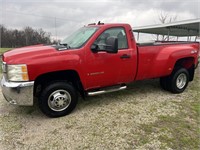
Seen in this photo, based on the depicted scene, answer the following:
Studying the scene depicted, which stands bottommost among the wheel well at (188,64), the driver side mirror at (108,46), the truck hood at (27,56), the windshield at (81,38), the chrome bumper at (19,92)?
the chrome bumper at (19,92)

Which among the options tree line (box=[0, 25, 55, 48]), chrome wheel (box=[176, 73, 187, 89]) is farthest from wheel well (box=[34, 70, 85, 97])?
tree line (box=[0, 25, 55, 48])

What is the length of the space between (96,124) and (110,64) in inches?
52.5

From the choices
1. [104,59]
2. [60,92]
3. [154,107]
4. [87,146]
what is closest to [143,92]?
[154,107]

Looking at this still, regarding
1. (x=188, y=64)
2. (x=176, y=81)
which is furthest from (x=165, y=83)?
(x=188, y=64)

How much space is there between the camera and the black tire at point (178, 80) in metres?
5.32

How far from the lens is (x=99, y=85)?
4266 millimetres

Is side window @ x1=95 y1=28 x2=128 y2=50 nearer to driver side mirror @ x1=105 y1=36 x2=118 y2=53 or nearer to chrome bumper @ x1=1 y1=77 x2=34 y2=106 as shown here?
driver side mirror @ x1=105 y1=36 x2=118 y2=53

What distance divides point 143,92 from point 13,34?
210 feet

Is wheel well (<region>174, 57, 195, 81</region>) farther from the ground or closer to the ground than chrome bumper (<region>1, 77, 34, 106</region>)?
farther from the ground

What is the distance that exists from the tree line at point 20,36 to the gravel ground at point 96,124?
5643 cm

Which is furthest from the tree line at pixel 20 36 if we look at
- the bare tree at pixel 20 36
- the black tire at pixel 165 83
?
the black tire at pixel 165 83

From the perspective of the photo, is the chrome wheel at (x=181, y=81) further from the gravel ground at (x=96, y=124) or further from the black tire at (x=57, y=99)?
the black tire at (x=57, y=99)

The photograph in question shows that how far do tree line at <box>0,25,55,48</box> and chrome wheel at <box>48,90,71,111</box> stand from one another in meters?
56.8

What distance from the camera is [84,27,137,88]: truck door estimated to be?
402cm
